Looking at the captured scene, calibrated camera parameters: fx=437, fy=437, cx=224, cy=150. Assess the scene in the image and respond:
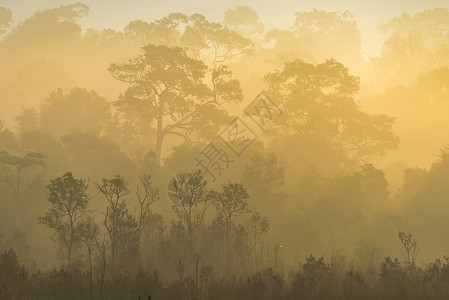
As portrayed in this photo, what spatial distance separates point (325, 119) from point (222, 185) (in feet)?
39.9

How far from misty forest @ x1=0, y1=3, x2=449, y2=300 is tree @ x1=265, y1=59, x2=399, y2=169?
0.13m

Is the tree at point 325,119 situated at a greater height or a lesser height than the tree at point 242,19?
lesser

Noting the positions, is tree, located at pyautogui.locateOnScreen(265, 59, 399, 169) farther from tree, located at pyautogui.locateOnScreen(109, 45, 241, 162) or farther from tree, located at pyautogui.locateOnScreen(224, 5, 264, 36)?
tree, located at pyautogui.locateOnScreen(224, 5, 264, 36)

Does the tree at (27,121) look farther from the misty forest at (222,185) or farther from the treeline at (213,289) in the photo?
the treeline at (213,289)

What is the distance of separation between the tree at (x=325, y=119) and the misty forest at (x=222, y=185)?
13 cm

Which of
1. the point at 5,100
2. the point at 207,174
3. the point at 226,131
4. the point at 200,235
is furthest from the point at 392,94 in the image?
the point at 5,100

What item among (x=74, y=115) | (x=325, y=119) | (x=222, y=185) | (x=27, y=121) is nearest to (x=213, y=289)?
(x=222, y=185)

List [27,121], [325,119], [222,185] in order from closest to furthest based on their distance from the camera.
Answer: [222,185] < [325,119] < [27,121]

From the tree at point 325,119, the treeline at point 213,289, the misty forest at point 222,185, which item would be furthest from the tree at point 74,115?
the treeline at point 213,289

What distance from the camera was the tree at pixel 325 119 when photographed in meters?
38.4

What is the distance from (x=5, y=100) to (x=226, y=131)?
47346 mm

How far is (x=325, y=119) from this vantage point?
3966cm

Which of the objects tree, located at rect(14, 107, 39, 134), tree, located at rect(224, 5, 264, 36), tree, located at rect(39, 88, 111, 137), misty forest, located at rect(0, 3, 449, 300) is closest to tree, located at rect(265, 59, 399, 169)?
misty forest, located at rect(0, 3, 449, 300)

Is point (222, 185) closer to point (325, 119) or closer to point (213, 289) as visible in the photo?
point (325, 119)
